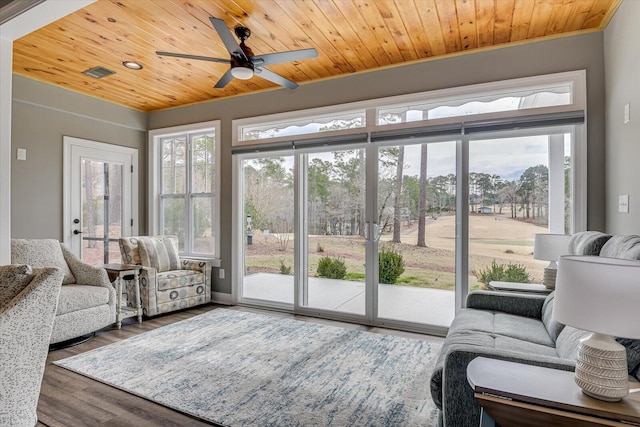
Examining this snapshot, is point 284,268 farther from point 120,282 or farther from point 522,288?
point 522,288

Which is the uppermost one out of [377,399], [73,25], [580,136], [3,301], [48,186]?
[73,25]

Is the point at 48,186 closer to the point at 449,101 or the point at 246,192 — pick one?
the point at 246,192

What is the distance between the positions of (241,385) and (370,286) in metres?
1.85

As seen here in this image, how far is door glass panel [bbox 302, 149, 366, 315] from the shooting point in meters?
4.06

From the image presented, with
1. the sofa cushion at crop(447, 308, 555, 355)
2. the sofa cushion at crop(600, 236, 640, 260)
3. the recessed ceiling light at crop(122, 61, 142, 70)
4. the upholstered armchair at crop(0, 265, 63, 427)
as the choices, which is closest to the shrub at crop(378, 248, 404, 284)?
the sofa cushion at crop(447, 308, 555, 355)

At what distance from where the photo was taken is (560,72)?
312cm

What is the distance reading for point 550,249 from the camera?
2758 millimetres

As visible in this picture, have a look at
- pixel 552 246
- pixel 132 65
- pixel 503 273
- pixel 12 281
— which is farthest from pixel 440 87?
pixel 12 281

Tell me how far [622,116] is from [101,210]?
5.69 m

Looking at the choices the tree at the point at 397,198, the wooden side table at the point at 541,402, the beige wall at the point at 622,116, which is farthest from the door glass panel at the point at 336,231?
the wooden side table at the point at 541,402

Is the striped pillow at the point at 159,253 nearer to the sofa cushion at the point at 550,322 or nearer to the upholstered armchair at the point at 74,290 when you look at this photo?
the upholstered armchair at the point at 74,290

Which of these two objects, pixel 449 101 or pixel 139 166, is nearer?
pixel 449 101

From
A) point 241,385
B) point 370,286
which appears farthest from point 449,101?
point 241,385

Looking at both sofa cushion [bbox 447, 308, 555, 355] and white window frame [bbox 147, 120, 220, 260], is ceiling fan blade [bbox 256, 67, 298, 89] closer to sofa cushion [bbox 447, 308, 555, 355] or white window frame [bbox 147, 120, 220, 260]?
white window frame [bbox 147, 120, 220, 260]
